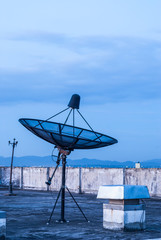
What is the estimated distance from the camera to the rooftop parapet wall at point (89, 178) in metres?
29.0

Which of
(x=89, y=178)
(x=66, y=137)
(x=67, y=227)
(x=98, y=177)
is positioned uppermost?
(x=66, y=137)

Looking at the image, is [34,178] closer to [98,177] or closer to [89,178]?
[89,178]

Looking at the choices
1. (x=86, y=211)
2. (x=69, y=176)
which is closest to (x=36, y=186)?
(x=69, y=176)

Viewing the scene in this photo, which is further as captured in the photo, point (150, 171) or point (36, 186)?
point (36, 186)

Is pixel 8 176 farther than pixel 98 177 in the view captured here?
Yes

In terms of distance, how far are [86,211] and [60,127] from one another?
5.37 metres

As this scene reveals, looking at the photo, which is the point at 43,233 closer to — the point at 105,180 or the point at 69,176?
the point at 105,180

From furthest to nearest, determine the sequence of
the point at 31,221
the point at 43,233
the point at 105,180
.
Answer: the point at 105,180 < the point at 31,221 < the point at 43,233

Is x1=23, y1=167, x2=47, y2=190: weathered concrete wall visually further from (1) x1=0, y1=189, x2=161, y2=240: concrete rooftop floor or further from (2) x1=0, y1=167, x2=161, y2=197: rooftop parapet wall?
(1) x1=0, y1=189, x2=161, y2=240: concrete rooftop floor

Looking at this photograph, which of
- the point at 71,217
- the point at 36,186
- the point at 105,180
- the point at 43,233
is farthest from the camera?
the point at 36,186

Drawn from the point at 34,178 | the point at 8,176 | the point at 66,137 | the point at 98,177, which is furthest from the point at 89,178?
the point at 66,137

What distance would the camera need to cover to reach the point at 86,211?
65.3 feet

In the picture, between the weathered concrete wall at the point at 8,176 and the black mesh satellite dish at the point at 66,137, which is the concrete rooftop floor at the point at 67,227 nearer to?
the black mesh satellite dish at the point at 66,137

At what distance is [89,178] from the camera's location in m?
33.6
